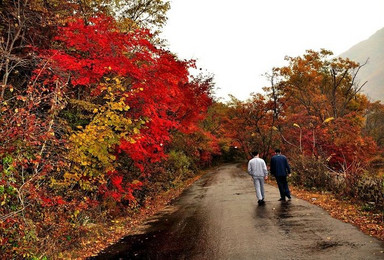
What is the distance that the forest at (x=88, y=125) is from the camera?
5734 mm

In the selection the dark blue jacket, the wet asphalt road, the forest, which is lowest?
the wet asphalt road

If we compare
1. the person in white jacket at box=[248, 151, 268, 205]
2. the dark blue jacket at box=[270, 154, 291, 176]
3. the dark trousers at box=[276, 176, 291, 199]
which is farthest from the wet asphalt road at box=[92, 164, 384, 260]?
the dark blue jacket at box=[270, 154, 291, 176]

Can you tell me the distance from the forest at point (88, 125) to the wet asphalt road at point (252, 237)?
5.50ft

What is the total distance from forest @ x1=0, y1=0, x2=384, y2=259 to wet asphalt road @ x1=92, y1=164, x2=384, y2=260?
1.68 m

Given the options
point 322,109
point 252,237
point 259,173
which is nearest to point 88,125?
point 252,237

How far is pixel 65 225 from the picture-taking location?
684 centimetres

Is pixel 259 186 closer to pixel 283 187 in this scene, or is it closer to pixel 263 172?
pixel 263 172

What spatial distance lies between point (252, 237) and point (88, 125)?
504 cm

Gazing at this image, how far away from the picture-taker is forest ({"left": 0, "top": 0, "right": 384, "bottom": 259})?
18.8 ft

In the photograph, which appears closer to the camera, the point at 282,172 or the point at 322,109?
the point at 282,172

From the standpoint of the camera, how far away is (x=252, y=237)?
639 centimetres

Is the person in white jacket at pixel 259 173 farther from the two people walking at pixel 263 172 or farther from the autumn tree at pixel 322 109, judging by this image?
the autumn tree at pixel 322 109

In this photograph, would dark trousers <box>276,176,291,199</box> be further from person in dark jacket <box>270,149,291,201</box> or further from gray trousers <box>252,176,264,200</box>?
gray trousers <box>252,176,264,200</box>

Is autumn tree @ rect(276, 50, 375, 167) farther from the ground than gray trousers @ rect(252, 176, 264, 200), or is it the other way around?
autumn tree @ rect(276, 50, 375, 167)
